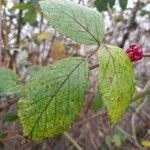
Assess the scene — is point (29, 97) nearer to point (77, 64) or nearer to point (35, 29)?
point (77, 64)

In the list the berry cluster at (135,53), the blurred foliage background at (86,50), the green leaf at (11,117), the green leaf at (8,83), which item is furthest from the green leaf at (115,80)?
the blurred foliage background at (86,50)

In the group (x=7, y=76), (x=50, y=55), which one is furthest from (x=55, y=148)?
(x=7, y=76)

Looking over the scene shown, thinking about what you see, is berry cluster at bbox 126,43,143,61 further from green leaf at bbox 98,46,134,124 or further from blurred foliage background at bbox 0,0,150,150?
blurred foliage background at bbox 0,0,150,150

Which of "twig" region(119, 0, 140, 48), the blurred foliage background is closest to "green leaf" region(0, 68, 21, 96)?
the blurred foliage background

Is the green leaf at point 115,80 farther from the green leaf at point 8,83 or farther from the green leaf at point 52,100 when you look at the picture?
the green leaf at point 8,83

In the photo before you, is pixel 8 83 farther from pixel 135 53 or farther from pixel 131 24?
pixel 131 24
